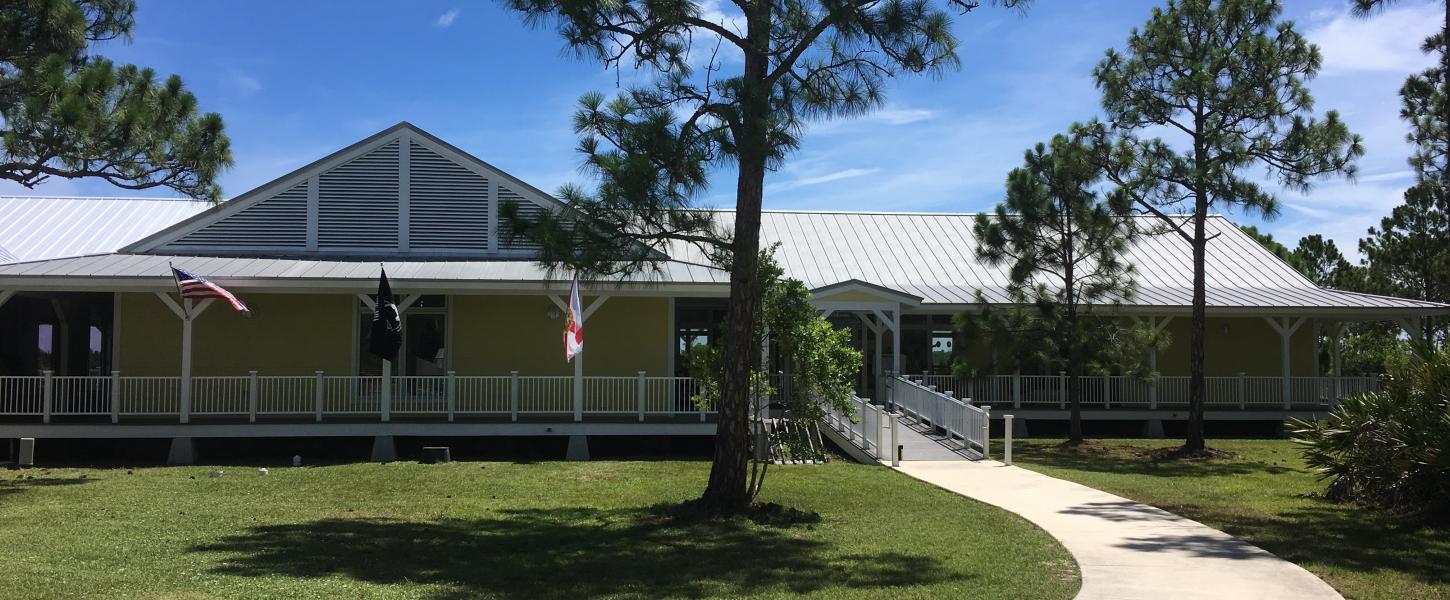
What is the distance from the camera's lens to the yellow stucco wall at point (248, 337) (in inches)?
704

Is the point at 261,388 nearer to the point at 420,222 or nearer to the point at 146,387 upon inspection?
the point at 146,387

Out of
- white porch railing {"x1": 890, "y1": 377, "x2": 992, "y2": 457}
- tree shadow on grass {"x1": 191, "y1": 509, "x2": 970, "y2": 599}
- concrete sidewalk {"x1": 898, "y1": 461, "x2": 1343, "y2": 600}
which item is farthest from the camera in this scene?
white porch railing {"x1": 890, "y1": 377, "x2": 992, "y2": 457}

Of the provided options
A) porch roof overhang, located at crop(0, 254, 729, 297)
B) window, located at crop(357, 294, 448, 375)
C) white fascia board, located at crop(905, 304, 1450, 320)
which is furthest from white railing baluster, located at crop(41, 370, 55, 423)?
white fascia board, located at crop(905, 304, 1450, 320)

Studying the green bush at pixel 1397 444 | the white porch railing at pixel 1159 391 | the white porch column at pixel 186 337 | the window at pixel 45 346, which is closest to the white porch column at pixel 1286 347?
the white porch railing at pixel 1159 391

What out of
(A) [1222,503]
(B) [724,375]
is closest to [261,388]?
(B) [724,375]

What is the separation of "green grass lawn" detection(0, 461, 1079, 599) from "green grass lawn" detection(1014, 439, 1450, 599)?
2149mm

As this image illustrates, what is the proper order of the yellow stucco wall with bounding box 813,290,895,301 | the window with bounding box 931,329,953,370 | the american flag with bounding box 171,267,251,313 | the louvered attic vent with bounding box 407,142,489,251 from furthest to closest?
1. the window with bounding box 931,329,953,370
2. the yellow stucco wall with bounding box 813,290,895,301
3. the louvered attic vent with bounding box 407,142,489,251
4. the american flag with bounding box 171,267,251,313

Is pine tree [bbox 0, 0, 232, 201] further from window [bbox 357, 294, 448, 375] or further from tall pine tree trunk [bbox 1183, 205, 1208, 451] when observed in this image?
tall pine tree trunk [bbox 1183, 205, 1208, 451]

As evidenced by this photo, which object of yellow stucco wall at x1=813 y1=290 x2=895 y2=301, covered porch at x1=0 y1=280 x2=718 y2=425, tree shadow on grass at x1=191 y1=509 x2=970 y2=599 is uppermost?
yellow stucco wall at x1=813 y1=290 x2=895 y2=301

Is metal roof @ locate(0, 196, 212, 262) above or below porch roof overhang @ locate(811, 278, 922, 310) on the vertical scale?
above

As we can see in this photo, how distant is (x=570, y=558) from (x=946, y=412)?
9.91 m

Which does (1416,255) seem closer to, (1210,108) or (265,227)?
(1210,108)

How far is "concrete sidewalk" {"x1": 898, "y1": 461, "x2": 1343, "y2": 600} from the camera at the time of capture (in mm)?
7512

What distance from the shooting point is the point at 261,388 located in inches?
702
